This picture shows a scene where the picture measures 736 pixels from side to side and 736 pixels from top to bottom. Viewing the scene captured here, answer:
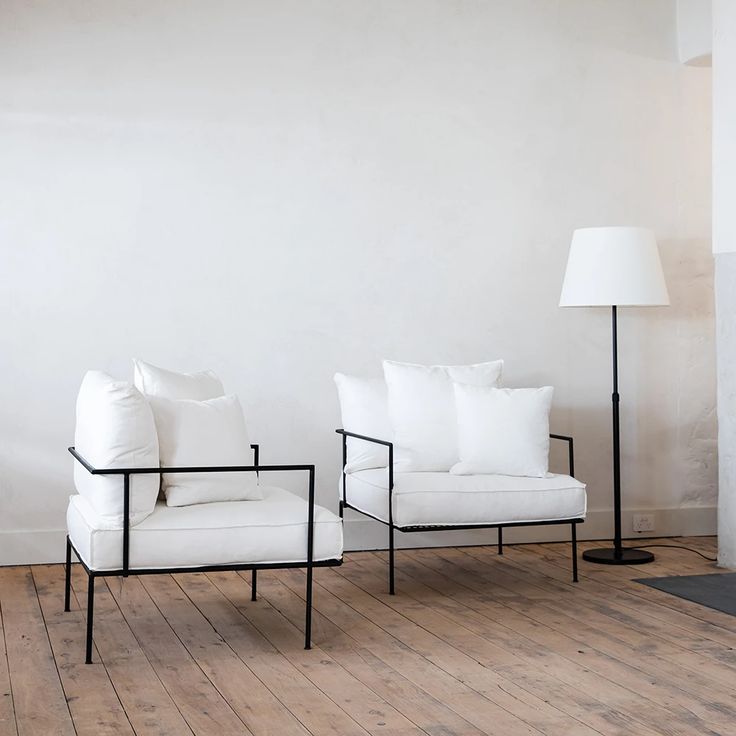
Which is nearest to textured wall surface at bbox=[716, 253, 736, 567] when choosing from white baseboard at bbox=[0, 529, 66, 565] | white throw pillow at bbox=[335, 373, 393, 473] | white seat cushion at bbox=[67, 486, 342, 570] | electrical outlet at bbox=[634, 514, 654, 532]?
electrical outlet at bbox=[634, 514, 654, 532]

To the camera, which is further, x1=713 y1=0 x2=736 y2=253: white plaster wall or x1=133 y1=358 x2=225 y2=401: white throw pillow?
x1=713 y1=0 x2=736 y2=253: white plaster wall

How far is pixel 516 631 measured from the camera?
3.88 m

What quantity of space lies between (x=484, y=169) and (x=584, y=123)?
2.08ft

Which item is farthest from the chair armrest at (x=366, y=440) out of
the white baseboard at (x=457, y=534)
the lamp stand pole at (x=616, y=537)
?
the lamp stand pole at (x=616, y=537)

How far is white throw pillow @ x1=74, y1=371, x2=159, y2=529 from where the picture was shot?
11.5 ft

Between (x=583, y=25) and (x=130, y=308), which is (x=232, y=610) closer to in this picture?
(x=130, y=308)

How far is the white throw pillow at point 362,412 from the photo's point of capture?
4.92 m

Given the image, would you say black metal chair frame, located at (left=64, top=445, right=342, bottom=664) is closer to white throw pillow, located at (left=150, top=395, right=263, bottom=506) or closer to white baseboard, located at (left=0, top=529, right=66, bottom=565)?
white throw pillow, located at (left=150, top=395, right=263, bottom=506)

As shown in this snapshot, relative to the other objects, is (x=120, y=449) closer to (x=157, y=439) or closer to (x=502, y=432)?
(x=157, y=439)

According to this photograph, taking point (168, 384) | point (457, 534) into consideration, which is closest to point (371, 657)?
point (168, 384)

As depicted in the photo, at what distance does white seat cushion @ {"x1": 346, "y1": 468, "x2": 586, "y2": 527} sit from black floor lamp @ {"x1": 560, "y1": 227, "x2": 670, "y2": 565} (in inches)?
30.2

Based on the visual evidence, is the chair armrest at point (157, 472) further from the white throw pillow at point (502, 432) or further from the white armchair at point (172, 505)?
the white throw pillow at point (502, 432)

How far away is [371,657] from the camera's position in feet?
11.6

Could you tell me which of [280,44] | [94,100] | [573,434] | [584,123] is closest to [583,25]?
[584,123]
